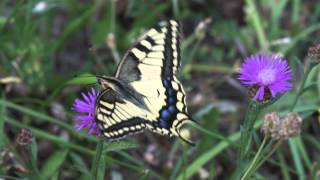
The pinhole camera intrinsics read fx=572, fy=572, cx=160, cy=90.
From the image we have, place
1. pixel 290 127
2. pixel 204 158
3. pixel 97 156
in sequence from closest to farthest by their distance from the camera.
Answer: pixel 290 127
pixel 97 156
pixel 204 158

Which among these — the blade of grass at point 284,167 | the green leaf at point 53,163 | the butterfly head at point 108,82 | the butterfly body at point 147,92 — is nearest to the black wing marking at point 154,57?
the butterfly body at point 147,92

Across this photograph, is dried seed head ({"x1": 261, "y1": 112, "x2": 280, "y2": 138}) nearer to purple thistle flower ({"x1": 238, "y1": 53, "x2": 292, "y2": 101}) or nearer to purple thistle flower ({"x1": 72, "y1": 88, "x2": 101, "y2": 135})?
purple thistle flower ({"x1": 238, "y1": 53, "x2": 292, "y2": 101})

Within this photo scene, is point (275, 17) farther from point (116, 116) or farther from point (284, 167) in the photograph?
point (116, 116)

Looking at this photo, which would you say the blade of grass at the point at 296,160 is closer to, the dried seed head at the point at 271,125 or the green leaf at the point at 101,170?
the dried seed head at the point at 271,125

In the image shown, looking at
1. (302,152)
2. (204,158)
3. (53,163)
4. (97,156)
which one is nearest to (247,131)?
(97,156)

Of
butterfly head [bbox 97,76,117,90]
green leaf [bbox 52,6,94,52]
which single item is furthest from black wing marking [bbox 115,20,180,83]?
green leaf [bbox 52,6,94,52]

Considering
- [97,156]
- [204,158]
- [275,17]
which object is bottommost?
[204,158]
